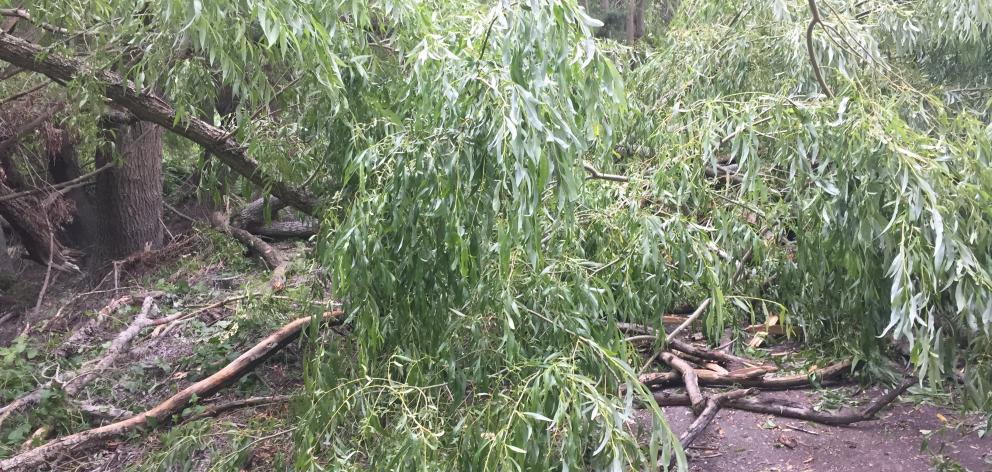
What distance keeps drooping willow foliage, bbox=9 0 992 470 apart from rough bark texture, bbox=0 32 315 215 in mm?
189

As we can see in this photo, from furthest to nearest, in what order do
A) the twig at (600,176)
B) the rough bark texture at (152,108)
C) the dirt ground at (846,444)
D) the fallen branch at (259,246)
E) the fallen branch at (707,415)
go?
the fallen branch at (259,246) → the rough bark texture at (152,108) → the fallen branch at (707,415) → the dirt ground at (846,444) → the twig at (600,176)

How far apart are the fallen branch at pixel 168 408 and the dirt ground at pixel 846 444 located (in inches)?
85.6

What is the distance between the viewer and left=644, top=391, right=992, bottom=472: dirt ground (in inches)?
146

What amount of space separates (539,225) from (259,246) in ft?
17.1

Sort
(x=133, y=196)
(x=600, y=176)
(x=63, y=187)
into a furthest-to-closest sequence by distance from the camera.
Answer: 1. (x=133, y=196)
2. (x=63, y=187)
3. (x=600, y=176)

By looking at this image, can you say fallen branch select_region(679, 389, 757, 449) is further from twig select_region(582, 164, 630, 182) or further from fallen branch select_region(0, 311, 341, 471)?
fallen branch select_region(0, 311, 341, 471)

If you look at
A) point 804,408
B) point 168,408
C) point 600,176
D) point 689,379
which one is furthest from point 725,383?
point 168,408

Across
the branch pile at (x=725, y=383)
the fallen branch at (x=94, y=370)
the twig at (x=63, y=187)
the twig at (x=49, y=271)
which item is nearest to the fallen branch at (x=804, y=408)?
the branch pile at (x=725, y=383)

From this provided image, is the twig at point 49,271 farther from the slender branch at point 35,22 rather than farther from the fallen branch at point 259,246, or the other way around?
the slender branch at point 35,22

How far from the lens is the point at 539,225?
2.73 metres

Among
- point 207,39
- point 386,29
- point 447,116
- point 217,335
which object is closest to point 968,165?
point 447,116

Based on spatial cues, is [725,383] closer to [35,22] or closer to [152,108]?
[152,108]

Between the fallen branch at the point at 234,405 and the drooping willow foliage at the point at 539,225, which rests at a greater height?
the drooping willow foliage at the point at 539,225

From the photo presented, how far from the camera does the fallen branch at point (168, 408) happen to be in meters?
4.11
